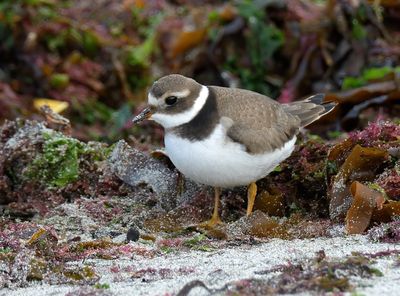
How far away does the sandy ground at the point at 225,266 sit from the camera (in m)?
3.39

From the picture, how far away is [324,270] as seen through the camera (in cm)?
341

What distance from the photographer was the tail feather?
546 centimetres

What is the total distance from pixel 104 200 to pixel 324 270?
2.10 m

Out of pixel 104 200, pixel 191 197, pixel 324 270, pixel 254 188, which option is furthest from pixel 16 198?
pixel 324 270

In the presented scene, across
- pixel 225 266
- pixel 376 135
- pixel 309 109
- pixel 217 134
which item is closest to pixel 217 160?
pixel 217 134

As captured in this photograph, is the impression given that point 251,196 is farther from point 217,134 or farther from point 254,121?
point 217,134

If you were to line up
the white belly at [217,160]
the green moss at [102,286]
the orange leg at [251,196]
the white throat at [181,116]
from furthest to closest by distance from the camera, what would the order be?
the orange leg at [251,196] → the white throat at [181,116] → the white belly at [217,160] → the green moss at [102,286]

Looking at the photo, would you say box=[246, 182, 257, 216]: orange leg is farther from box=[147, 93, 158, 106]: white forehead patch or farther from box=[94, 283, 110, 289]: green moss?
box=[94, 283, 110, 289]: green moss

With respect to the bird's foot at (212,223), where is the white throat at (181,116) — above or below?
above

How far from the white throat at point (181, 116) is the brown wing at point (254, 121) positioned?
111 mm

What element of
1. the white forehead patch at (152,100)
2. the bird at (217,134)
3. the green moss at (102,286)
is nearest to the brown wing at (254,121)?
the bird at (217,134)

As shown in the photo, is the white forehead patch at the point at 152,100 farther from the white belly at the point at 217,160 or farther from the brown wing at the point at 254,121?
the brown wing at the point at 254,121

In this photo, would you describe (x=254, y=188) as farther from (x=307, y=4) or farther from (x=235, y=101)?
(x=307, y=4)

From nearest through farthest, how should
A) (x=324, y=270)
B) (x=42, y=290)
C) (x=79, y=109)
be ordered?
1. (x=324, y=270)
2. (x=42, y=290)
3. (x=79, y=109)
